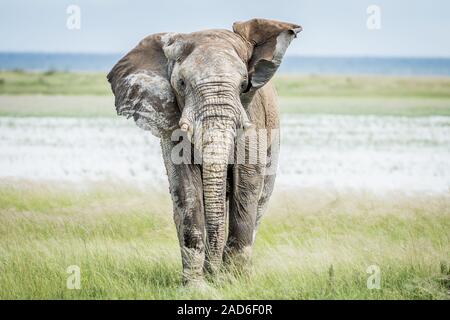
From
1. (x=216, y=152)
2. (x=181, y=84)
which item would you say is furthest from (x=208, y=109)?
(x=181, y=84)

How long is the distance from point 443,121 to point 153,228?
1014 inches

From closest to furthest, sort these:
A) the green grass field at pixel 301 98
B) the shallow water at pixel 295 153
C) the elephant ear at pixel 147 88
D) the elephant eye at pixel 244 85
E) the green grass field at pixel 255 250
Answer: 1. the elephant eye at pixel 244 85
2. the elephant ear at pixel 147 88
3. the green grass field at pixel 255 250
4. the shallow water at pixel 295 153
5. the green grass field at pixel 301 98

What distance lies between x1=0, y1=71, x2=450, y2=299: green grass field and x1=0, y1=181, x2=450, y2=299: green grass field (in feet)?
0.06

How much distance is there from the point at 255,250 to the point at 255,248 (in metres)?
0.19

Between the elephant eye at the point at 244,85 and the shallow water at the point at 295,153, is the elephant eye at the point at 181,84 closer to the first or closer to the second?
the elephant eye at the point at 244,85

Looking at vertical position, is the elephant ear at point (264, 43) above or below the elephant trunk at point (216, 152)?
above

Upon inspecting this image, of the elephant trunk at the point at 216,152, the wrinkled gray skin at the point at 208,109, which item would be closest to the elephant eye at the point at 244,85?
the wrinkled gray skin at the point at 208,109

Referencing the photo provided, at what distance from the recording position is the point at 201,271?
10.2 meters

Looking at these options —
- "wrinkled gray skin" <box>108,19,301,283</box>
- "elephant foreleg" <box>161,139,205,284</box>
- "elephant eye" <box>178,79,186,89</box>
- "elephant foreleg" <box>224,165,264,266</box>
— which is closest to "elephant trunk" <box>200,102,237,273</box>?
"wrinkled gray skin" <box>108,19,301,283</box>

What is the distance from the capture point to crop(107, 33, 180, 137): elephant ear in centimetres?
1013

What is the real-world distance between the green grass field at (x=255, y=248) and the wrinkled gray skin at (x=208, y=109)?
1.89 ft

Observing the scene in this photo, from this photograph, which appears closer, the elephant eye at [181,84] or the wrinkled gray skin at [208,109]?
the wrinkled gray skin at [208,109]

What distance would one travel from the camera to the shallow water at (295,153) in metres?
21.9

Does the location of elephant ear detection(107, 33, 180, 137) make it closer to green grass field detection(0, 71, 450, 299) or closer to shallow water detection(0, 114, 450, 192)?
green grass field detection(0, 71, 450, 299)
